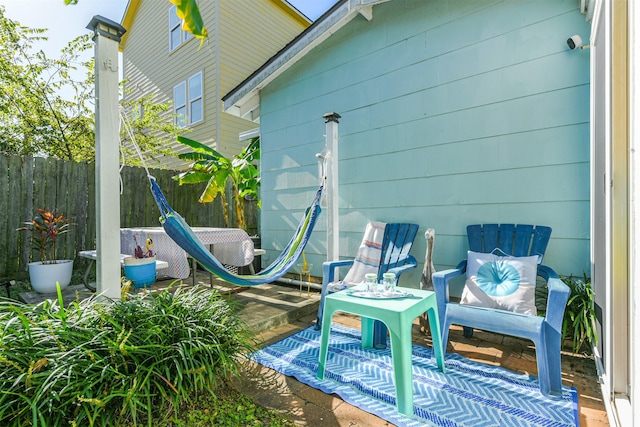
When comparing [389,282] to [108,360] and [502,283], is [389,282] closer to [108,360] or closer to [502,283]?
[502,283]

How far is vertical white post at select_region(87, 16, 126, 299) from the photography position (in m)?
2.18

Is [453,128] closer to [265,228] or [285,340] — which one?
[285,340]

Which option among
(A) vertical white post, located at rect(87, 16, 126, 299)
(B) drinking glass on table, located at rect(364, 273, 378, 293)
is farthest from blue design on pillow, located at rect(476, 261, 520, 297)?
(A) vertical white post, located at rect(87, 16, 126, 299)

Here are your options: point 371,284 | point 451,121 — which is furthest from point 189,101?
point 371,284

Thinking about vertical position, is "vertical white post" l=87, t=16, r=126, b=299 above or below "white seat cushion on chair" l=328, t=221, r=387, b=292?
above

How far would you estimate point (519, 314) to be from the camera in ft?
7.44

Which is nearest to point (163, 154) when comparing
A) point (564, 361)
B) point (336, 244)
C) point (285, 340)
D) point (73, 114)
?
point (73, 114)

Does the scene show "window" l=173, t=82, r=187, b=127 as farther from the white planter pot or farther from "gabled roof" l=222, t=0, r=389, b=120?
the white planter pot

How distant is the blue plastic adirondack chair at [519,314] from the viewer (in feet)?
6.81

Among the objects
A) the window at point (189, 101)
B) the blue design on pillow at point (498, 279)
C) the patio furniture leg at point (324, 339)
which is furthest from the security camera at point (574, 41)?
the window at point (189, 101)

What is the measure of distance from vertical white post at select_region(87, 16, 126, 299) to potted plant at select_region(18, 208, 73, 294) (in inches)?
83.7

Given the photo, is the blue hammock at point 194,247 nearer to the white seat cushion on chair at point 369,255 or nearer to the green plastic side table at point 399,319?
the white seat cushion on chair at point 369,255

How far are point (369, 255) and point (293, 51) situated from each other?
9.83 ft

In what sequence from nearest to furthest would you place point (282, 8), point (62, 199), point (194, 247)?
point (194, 247)
point (62, 199)
point (282, 8)
